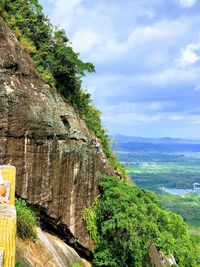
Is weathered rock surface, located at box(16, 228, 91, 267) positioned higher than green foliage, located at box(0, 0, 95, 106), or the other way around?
green foliage, located at box(0, 0, 95, 106)

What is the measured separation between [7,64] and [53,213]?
4307 mm

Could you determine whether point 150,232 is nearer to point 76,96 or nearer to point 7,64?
point 76,96

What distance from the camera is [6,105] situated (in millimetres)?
11438

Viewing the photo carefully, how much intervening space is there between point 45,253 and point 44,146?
10.3 ft

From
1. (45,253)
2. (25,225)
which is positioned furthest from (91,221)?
(25,225)

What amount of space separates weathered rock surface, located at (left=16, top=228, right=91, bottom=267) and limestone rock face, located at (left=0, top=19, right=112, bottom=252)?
100 cm

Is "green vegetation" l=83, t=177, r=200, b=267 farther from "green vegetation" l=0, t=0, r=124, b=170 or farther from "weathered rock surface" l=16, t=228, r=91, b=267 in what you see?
"green vegetation" l=0, t=0, r=124, b=170

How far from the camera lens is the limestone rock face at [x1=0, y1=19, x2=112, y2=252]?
38.1ft

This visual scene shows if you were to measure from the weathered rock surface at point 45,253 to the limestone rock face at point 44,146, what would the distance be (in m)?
1.00

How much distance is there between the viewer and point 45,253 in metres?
10.4

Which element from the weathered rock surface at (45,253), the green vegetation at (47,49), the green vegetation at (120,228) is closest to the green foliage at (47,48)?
the green vegetation at (47,49)

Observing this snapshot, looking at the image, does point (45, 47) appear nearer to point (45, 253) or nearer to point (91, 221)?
point (91, 221)

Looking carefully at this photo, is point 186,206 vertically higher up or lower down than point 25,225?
lower down

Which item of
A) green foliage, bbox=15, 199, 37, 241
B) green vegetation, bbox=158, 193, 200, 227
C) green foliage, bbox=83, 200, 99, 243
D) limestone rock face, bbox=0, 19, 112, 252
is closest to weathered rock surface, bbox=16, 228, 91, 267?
green foliage, bbox=15, 199, 37, 241
